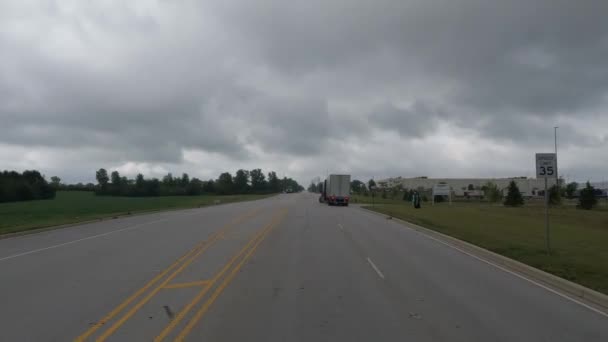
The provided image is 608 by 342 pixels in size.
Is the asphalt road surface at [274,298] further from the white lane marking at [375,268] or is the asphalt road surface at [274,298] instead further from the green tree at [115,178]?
the green tree at [115,178]

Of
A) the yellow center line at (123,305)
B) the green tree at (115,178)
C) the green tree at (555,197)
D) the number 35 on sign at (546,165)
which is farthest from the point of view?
the green tree at (115,178)

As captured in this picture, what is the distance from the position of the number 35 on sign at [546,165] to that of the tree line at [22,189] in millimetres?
110523

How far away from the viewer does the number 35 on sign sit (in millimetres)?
12531

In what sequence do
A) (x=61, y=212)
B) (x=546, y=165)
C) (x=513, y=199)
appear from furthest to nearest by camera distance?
(x=513, y=199) → (x=61, y=212) → (x=546, y=165)

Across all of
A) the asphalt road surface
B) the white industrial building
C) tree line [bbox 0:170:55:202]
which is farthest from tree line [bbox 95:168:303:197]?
the asphalt road surface

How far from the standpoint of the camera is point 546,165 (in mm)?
12602

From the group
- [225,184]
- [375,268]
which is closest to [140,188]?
[225,184]

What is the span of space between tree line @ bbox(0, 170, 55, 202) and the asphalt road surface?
103 m

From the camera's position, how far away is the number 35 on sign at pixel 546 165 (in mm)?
12531

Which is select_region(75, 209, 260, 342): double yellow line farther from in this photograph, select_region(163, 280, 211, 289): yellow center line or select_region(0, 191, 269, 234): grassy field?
select_region(0, 191, 269, 234): grassy field

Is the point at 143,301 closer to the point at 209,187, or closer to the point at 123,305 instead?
the point at 123,305

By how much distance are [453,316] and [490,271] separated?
4430 mm

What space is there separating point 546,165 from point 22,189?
388 ft

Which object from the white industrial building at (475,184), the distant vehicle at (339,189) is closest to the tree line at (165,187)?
the white industrial building at (475,184)
